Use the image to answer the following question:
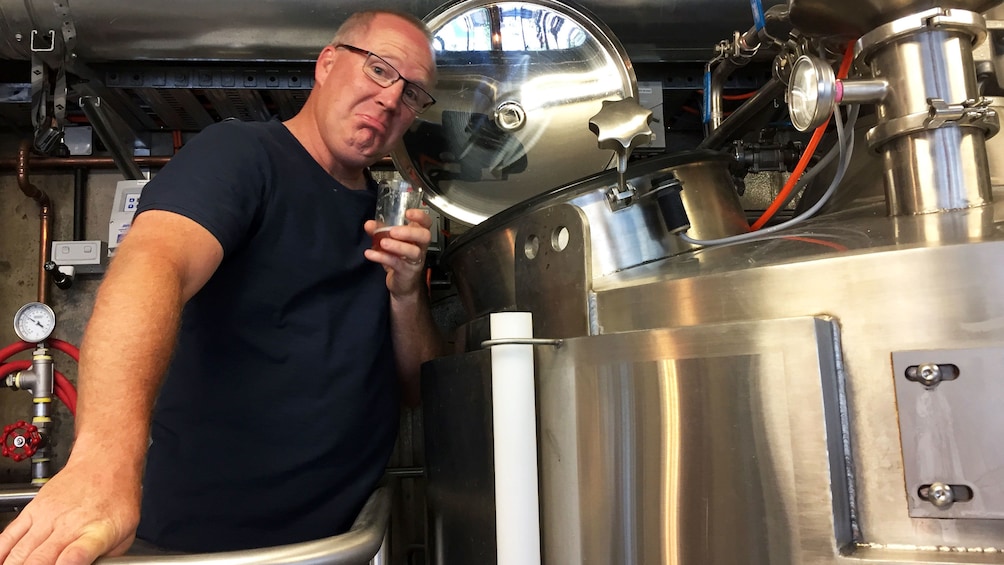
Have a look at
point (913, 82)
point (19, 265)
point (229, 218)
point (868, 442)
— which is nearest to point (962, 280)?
point (868, 442)

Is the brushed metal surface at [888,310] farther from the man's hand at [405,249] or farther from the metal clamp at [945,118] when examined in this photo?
the man's hand at [405,249]

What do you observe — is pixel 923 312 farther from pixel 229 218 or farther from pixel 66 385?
pixel 66 385

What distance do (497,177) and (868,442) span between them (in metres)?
0.97

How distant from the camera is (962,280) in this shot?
51 centimetres

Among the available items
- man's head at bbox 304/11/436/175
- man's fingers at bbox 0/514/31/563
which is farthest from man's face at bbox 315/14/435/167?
man's fingers at bbox 0/514/31/563

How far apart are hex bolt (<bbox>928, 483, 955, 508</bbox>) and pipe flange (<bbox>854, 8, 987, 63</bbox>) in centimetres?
44

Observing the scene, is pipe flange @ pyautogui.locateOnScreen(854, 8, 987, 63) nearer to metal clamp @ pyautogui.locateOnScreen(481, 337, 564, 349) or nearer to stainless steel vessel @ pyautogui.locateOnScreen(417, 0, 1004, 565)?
stainless steel vessel @ pyautogui.locateOnScreen(417, 0, 1004, 565)

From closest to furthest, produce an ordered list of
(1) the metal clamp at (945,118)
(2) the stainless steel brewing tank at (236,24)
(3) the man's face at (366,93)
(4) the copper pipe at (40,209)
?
1. (1) the metal clamp at (945,118)
2. (3) the man's face at (366,93)
3. (2) the stainless steel brewing tank at (236,24)
4. (4) the copper pipe at (40,209)

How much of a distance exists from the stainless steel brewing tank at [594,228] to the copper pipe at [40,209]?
1391 millimetres

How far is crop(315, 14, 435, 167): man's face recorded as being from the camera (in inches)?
45.9

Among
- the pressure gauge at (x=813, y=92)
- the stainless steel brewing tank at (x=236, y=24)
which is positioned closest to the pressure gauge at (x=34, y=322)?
the stainless steel brewing tank at (x=236, y=24)

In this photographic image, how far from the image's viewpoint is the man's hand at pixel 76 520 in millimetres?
539

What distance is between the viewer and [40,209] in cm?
181

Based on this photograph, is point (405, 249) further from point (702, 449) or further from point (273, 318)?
point (702, 449)
